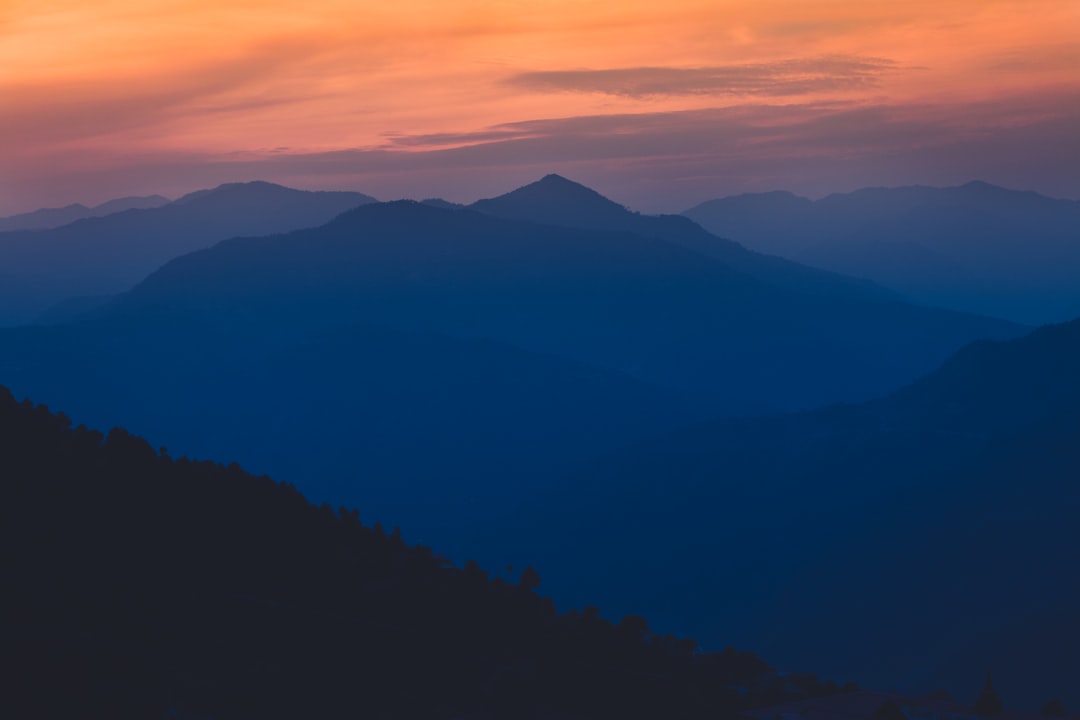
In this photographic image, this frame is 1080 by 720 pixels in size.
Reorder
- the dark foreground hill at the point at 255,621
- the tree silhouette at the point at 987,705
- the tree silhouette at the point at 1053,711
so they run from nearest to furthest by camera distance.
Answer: the dark foreground hill at the point at 255,621 → the tree silhouette at the point at 987,705 → the tree silhouette at the point at 1053,711

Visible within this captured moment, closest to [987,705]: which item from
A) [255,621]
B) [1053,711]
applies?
[1053,711]

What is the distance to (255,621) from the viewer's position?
61.1 m

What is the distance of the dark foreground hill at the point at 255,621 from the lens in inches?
1987

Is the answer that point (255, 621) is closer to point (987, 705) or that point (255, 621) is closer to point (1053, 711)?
point (987, 705)

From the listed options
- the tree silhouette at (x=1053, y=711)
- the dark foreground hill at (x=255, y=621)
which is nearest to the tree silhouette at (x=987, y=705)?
the tree silhouette at (x=1053, y=711)

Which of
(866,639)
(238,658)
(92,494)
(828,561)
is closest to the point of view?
(238,658)

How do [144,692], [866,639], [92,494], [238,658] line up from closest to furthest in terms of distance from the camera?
[144,692]
[238,658]
[92,494]
[866,639]

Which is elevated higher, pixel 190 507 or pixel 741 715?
pixel 190 507

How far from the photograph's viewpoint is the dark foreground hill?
50469 millimetres

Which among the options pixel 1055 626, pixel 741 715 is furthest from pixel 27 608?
pixel 1055 626

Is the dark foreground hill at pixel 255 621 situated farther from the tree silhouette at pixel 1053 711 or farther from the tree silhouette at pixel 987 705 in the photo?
the tree silhouette at pixel 1053 711

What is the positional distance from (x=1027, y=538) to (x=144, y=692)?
491ft

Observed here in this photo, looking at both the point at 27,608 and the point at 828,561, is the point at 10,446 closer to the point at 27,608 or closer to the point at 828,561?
the point at 27,608

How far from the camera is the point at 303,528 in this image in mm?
76125
